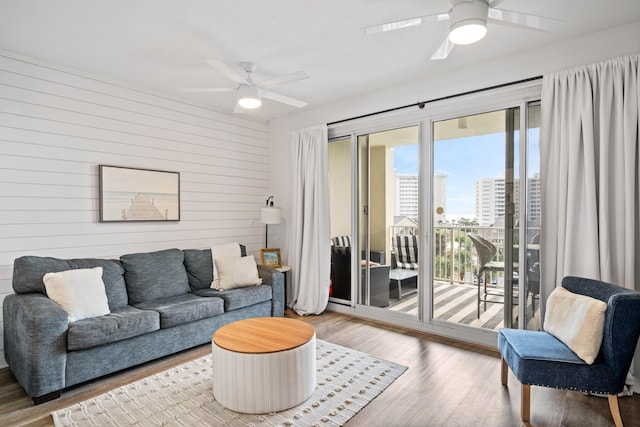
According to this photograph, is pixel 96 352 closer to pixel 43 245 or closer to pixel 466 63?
pixel 43 245

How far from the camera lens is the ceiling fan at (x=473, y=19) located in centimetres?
207

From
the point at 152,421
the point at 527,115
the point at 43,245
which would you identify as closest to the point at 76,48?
the point at 43,245

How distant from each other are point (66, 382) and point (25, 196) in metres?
1.72

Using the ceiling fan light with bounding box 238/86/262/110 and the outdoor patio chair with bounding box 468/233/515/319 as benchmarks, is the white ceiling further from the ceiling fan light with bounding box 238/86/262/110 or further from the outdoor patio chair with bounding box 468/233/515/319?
the outdoor patio chair with bounding box 468/233/515/319

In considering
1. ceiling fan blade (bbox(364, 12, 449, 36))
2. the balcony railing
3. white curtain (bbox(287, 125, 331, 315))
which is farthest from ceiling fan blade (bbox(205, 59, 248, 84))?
the balcony railing

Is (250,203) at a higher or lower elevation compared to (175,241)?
higher

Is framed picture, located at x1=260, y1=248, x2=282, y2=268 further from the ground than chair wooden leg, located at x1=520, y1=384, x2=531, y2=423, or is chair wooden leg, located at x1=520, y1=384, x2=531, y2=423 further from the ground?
framed picture, located at x1=260, y1=248, x2=282, y2=268

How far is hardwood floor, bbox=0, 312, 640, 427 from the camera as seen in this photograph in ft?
7.28

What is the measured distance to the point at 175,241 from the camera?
4.26m

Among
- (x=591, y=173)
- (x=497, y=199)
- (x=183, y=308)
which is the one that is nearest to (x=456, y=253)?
(x=497, y=199)

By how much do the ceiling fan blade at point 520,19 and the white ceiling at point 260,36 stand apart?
100 mm

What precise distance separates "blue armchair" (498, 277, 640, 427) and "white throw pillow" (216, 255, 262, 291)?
2.76 m

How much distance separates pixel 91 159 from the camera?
3553 mm

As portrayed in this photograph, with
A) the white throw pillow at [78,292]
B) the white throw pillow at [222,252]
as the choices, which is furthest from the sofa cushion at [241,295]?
the white throw pillow at [78,292]
